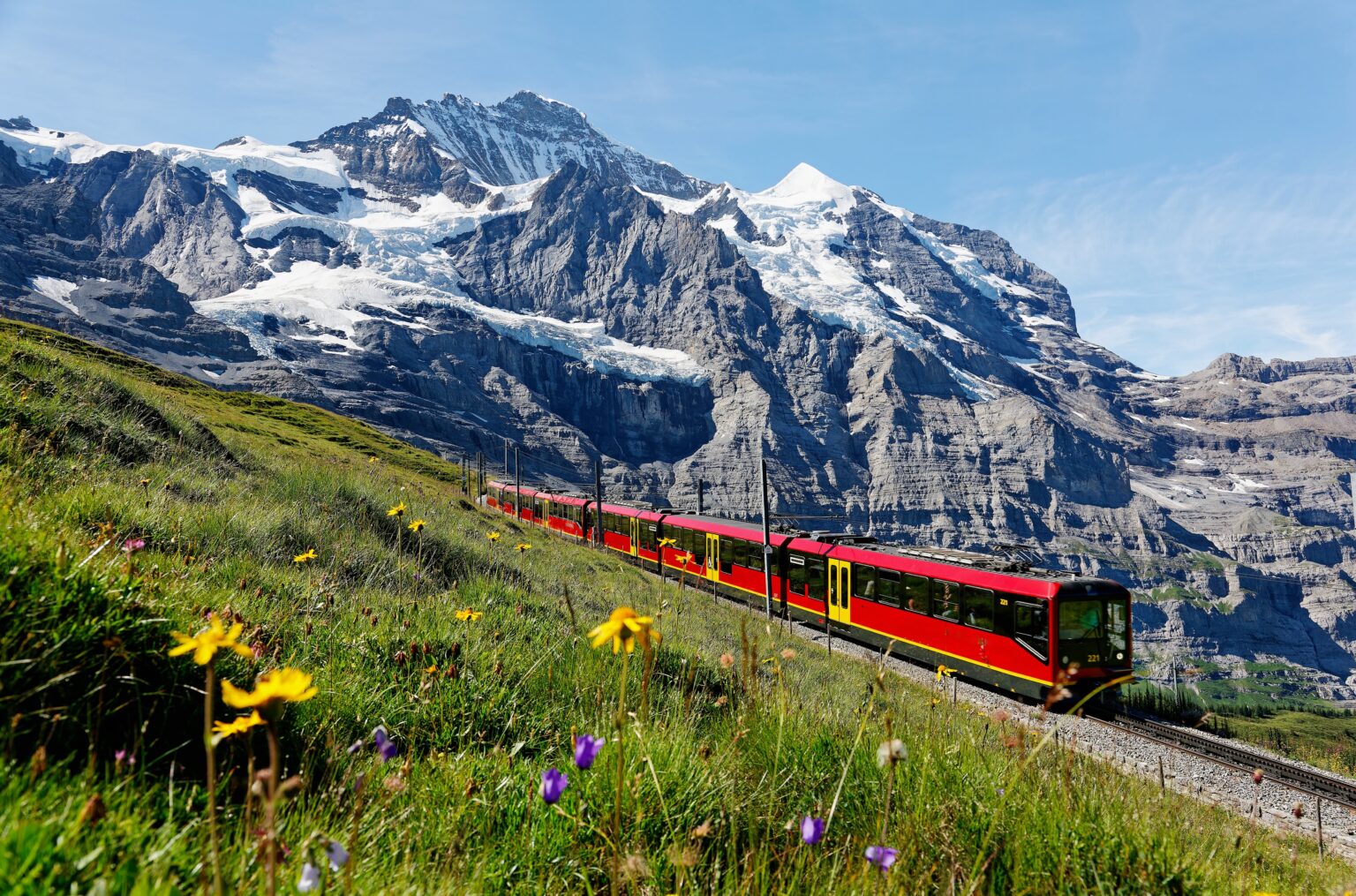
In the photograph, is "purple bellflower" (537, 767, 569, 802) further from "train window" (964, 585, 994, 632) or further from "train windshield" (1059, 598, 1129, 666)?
"train window" (964, 585, 994, 632)

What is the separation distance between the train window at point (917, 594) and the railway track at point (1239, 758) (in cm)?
455

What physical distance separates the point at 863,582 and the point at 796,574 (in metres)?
4.23

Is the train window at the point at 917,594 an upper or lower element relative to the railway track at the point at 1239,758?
upper

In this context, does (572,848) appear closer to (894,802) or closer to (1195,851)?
(894,802)

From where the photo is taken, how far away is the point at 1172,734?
15.8 m

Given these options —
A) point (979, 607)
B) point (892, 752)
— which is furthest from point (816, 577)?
point (892, 752)

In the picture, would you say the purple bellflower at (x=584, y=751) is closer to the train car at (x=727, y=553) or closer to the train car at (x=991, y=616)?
the train car at (x=991, y=616)

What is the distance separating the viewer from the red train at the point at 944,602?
1569 cm

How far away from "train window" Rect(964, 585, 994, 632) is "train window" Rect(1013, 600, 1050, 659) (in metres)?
0.69

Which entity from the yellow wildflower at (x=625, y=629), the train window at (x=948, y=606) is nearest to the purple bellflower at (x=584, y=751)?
the yellow wildflower at (x=625, y=629)

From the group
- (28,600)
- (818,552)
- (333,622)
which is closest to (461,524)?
(333,622)

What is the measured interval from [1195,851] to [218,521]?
744cm

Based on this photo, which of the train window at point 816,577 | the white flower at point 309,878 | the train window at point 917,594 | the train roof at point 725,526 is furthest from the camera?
the train roof at point 725,526

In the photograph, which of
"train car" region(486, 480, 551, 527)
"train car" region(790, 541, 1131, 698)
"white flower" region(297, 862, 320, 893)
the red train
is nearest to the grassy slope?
"white flower" region(297, 862, 320, 893)
